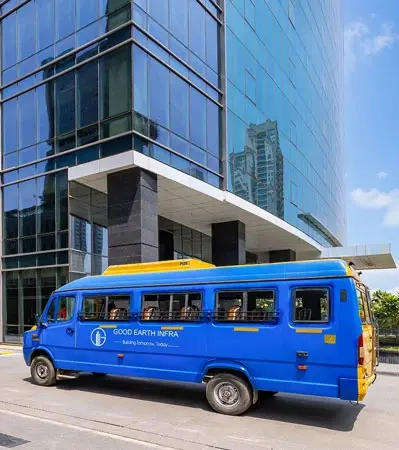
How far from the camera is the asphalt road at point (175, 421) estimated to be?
657 cm

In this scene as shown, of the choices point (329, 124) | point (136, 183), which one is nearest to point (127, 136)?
point (136, 183)

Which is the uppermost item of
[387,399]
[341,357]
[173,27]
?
[173,27]

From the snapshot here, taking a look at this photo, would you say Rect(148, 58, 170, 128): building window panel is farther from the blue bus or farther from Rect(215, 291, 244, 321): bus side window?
Rect(215, 291, 244, 321): bus side window

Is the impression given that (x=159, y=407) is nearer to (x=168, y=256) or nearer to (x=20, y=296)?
(x=20, y=296)

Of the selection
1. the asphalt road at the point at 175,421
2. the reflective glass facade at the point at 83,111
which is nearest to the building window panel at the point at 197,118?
the reflective glass facade at the point at 83,111

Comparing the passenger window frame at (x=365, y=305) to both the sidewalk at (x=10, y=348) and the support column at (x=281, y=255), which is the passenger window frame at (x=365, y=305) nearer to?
the sidewalk at (x=10, y=348)

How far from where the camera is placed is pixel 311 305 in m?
7.75

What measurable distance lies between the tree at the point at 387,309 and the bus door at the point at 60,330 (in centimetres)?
1316

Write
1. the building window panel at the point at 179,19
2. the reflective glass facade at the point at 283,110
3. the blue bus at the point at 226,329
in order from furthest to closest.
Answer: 1. the reflective glass facade at the point at 283,110
2. the building window panel at the point at 179,19
3. the blue bus at the point at 226,329

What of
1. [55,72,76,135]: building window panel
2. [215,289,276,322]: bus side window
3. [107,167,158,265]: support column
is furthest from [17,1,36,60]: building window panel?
[215,289,276,322]: bus side window

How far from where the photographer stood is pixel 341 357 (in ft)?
23.9

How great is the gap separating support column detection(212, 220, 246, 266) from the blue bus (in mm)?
14832

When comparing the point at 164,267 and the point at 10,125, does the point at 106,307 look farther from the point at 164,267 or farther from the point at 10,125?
the point at 10,125

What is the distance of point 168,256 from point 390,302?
39.6 feet
